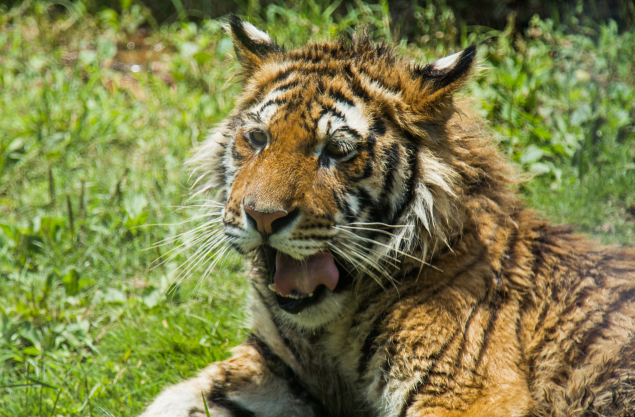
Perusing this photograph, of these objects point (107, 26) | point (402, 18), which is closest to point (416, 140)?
point (402, 18)

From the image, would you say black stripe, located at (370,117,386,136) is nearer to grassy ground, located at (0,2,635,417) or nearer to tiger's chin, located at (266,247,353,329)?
tiger's chin, located at (266,247,353,329)

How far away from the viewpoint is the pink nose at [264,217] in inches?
99.6

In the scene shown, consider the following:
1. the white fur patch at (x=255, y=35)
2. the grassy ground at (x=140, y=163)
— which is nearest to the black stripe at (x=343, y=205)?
the grassy ground at (x=140, y=163)

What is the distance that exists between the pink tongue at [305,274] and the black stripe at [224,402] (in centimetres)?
76

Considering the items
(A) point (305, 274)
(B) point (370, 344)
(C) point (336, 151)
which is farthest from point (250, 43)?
(B) point (370, 344)

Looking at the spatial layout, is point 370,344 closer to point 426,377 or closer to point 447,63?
point 426,377

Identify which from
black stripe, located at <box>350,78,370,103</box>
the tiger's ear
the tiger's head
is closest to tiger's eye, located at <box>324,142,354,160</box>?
the tiger's head

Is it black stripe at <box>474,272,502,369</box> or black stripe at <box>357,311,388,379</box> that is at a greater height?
black stripe at <box>474,272,502,369</box>

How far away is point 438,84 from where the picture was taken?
9.21 ft

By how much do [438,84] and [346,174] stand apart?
24.0 inches

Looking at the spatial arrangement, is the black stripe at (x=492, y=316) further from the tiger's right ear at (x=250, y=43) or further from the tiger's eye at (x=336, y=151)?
the tiger's right ear at (x=250, y=43)

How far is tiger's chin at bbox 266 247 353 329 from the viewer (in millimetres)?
2832

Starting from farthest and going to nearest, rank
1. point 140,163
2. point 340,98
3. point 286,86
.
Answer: point 140,163, point 286,86, point 340,98

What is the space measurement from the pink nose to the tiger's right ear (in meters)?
1.05
